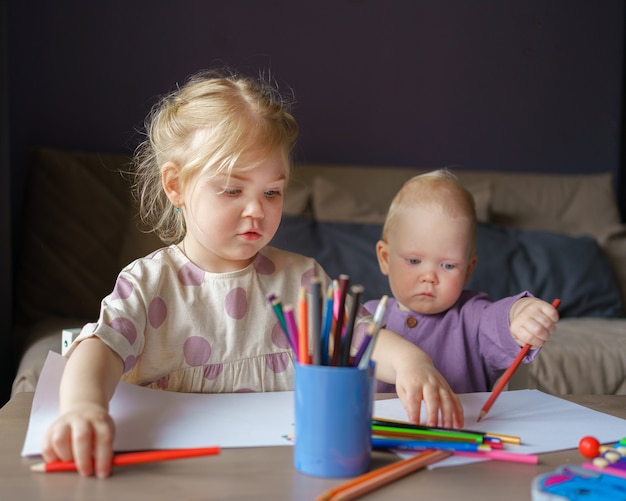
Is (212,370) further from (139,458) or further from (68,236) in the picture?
(68,236)

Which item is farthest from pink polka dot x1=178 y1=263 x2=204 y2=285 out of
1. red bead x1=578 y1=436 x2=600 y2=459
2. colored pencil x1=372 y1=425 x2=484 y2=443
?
red bead x1=578 y1=436 x2=600 y2=459

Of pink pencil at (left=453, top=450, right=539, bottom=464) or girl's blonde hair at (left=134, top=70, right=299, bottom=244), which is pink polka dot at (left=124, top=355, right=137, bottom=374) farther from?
pink pencil at (left=453, top=450, right=539, bottom=464)

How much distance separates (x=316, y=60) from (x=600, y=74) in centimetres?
109

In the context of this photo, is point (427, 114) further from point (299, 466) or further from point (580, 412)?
point (299, 466)

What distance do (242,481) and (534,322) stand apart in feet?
1.51

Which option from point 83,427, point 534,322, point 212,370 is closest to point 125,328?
point 212,370

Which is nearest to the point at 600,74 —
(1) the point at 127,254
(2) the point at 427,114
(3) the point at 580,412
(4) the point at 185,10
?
(2) the point at 427,114

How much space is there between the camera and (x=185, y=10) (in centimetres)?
245

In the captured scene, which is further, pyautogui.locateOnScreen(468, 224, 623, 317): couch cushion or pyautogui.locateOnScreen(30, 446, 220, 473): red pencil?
pyautogui.locateOnScreen(468, 224, 623, 317): couch cushion

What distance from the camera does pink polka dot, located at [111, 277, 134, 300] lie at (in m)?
→ 0.90

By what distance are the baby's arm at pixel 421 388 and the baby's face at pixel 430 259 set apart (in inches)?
12.3

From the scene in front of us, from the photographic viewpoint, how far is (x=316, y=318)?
0.58m

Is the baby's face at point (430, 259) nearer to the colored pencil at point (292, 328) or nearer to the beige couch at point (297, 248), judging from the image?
the colored pencil at point (292, 328)

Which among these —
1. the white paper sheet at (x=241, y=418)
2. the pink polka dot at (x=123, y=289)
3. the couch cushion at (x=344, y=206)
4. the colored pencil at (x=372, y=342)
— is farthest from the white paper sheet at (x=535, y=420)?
the couch cushion at (x=344, y=206)
